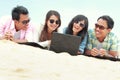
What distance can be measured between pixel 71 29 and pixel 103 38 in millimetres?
681

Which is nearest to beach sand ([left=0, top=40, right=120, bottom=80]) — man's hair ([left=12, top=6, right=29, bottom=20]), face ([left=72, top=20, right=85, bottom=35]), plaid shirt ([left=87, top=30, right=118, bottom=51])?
face ([left=72, top=20, right=85, bottom=35])

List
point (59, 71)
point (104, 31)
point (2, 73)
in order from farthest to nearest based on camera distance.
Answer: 1. point (104, 31)
2. point (59, 71)
3. point (2, 73)

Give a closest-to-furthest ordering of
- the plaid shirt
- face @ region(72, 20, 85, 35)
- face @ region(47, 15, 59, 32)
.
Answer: face @ region(72, 20, 85, 35)
face @ region(47, 15, 59, 32)
the plaid shirt

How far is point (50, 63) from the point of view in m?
3.91

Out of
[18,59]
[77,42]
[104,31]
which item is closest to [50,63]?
[18,59]

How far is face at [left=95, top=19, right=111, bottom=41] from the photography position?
625 cm

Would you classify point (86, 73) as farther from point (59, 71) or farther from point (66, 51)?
point (66, 51)

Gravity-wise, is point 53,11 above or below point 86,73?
above

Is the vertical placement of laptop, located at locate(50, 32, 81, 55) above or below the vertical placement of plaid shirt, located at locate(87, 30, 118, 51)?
above

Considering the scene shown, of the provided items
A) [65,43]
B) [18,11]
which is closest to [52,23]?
[18,11]

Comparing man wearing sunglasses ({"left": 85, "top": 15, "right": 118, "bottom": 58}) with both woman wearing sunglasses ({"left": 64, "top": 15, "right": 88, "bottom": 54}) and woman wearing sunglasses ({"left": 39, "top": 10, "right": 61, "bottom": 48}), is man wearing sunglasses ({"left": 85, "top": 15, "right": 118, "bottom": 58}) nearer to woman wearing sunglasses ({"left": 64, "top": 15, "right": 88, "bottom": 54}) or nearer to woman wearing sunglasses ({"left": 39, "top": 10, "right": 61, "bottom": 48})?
woman wearing sunglasses ({"left": 64, "top": 15, "right": 88, "bottom": 54})

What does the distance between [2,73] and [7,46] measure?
5.23 feet

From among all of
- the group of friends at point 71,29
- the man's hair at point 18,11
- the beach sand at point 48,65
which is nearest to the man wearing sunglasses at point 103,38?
the group of friends at point 71,29

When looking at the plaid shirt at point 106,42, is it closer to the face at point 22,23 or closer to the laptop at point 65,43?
the face at point 22,23
